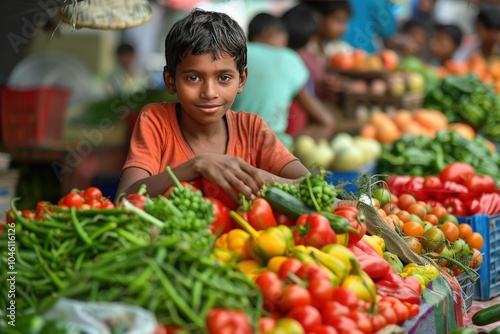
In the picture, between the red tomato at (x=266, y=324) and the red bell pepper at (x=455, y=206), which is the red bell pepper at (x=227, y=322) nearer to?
the red tomato at (x=266, y=324)

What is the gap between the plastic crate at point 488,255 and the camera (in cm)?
455


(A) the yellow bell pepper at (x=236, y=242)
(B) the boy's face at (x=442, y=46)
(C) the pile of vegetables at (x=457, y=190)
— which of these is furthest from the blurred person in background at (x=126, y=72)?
(A) the yellow bell pepper at (x=236, y=242)

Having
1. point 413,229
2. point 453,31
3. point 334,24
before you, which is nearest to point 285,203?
point 413,229

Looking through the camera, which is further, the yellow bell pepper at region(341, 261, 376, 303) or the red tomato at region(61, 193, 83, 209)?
the red tomato at region(61, 193, 83, 209)

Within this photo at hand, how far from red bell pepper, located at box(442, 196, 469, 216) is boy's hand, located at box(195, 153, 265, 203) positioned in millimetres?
2112

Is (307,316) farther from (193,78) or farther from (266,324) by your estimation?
(193,78)

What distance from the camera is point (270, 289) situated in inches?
104

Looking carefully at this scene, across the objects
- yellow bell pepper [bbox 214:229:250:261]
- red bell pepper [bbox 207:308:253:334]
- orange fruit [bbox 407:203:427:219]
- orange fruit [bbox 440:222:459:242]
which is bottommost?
orange fruit [bbox 440:222:459:242]

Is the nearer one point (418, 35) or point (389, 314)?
point (389, 314)

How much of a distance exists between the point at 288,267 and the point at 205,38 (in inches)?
42.8

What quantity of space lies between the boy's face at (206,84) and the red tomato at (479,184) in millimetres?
2210

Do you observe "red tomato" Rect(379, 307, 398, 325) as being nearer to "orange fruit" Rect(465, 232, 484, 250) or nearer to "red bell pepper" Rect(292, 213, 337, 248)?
"red bell pepper" Rect(292, 213, 337, 248)

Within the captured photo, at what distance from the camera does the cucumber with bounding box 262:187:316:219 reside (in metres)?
3.05

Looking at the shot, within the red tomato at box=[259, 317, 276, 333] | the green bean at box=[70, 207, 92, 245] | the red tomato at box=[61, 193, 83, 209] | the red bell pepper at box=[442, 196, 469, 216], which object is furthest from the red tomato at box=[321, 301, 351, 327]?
the red bell pepper at box=[442, 196, 469, 216]
